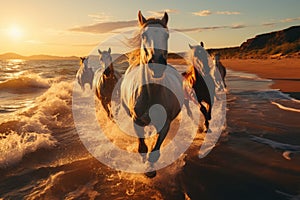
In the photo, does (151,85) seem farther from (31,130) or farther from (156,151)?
(31,130)

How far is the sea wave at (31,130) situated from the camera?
5.64 metres

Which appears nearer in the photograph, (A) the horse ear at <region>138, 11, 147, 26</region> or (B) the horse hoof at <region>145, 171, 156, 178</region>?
(A) the horse ear at <region>138, 11, 147, 26</region>

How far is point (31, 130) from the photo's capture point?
25.3 feet

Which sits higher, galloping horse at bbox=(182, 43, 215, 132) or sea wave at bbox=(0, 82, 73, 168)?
galloping horse at bbox=(182, 43, 215, 132)

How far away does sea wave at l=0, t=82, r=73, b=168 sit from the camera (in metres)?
5.64

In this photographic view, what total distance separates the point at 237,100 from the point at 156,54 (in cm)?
978

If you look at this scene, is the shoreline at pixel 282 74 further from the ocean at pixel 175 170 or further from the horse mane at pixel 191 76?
the horse mane at pixel 191 76

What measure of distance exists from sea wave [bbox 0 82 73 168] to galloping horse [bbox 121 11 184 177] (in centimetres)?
282

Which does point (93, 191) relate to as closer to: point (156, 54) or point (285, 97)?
point (156, 54)

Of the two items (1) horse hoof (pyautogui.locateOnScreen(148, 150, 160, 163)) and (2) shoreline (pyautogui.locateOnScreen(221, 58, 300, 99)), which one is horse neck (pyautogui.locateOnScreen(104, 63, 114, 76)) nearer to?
(1) horse hoof (pyautogui.locateOnScreen(148, 150, 160, 163))

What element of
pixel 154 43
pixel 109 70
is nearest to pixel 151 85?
pixel 154 43

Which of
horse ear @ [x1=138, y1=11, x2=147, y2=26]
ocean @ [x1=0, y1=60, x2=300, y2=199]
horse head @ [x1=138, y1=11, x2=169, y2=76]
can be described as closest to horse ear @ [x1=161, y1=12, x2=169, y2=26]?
horse head @ [x1=138, y1=11, x2=169, y2=76]

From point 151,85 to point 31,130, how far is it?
17.6 ft

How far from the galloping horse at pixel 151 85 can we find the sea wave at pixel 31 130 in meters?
2.82
